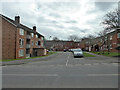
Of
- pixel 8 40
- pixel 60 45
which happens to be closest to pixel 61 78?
pixel 8 40

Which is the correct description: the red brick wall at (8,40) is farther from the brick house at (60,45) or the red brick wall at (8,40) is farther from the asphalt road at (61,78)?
the brick house at (60,45)

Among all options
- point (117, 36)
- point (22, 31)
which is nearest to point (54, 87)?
point (22, 31)

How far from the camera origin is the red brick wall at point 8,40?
79.3 ft

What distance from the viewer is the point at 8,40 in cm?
2456

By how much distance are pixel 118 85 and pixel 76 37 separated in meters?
85.6

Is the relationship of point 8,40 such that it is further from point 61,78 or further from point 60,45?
point 60,45

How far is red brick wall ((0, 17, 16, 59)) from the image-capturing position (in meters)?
24.2

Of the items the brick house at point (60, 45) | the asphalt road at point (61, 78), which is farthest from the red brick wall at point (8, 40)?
the brick house at point (60, 45)

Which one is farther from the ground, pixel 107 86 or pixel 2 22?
pixel 2 22

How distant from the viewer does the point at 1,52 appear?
24172 millimetres

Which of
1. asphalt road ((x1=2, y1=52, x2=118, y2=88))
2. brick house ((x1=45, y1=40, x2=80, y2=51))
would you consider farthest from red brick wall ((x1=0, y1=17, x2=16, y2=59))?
brick house ((x1=45, y1=40, x2=80, y2=51))

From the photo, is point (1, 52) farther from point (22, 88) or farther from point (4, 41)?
point (22, 88)

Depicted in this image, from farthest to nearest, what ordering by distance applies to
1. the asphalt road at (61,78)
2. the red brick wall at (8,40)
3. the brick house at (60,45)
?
the brick house at (60,45)
the red brick wall at (8,40)
the asphalt road at (61,78)

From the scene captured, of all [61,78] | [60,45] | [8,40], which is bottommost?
[61,78]
